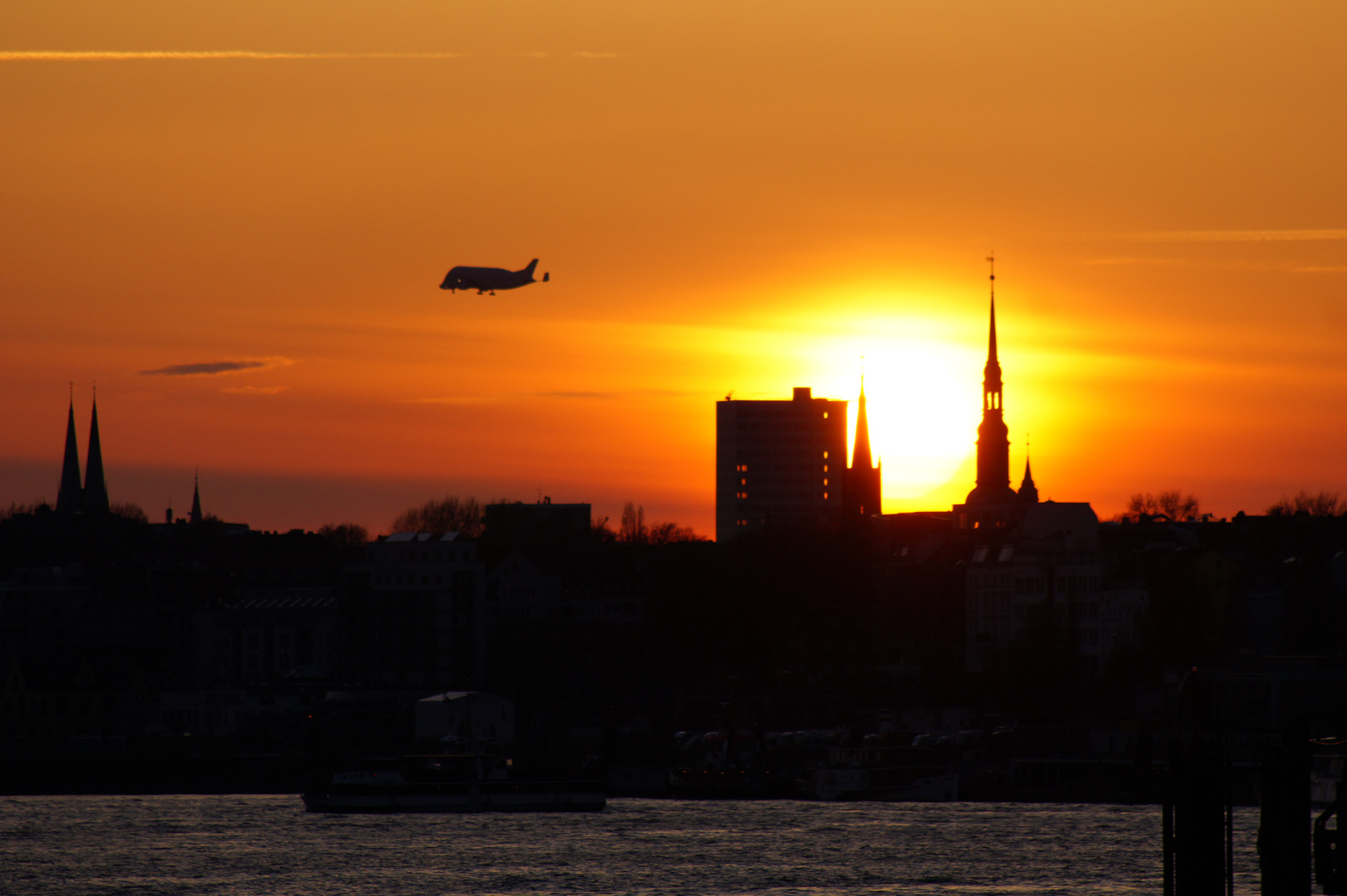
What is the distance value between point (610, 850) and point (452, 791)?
2818 cm

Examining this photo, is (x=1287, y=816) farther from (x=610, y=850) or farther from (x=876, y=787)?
(x=876, y=787)

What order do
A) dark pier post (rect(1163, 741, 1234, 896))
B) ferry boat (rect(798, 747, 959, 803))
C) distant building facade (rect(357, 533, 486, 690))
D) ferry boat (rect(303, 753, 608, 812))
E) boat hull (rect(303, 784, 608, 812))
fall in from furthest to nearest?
distant building facade (rect(357, 533, 486, 690))
ferry boat (rect(798, 747, 959, 803))
ferry boat (rect(303, 753, 608, 812))
boat hull (rect(303, 784, 608, 812))
dark pier post (rect(1163, 741, 1234, 896))

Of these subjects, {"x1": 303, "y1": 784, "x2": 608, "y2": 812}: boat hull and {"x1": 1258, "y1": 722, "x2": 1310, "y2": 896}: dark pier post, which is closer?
{"x1": 1258, "y1": 722, "x2": 1310, "y2": 896}: dark pier post

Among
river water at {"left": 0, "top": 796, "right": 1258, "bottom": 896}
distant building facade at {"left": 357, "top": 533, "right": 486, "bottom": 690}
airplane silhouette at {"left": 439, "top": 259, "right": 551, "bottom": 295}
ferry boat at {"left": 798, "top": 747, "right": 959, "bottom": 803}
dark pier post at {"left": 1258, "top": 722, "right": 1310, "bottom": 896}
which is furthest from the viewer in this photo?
distant building facade at {"left": 357, "top": 533, "right": 486, "bottom": 690}

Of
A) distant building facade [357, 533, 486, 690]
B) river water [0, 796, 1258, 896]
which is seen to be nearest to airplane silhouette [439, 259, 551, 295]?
distant building facade [357, 533, 486, 690]

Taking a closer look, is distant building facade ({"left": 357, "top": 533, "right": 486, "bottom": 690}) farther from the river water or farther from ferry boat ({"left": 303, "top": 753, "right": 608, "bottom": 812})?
the river water

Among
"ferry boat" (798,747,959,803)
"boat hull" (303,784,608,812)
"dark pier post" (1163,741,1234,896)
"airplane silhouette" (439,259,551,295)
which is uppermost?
"airplane silhouette" (439,259,551,295)

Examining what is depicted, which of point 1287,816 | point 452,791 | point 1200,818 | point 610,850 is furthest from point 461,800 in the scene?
point 1287,816

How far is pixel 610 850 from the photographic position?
92.2 m

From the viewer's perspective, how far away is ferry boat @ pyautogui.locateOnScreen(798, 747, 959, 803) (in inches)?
4611

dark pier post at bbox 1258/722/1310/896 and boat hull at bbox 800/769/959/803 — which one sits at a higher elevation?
dark pier post at bbox 1258/722/1310/896

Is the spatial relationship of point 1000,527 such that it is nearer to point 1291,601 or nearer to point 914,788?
point 1291,601

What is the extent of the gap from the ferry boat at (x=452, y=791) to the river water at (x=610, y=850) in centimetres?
164

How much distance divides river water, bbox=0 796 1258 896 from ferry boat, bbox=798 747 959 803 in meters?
1.65
